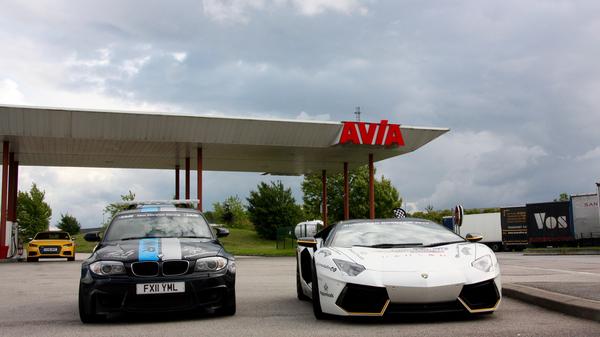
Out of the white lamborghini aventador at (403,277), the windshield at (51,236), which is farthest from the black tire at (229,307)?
the windshield at (51,236)

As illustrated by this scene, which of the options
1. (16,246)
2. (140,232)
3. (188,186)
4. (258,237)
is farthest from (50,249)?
(258,237)

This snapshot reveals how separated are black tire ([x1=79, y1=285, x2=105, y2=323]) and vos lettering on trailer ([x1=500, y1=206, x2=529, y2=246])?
40.7 metres

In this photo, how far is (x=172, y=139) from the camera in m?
30.1

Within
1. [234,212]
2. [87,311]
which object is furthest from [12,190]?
[234,212]

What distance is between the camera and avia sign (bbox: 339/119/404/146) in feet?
102

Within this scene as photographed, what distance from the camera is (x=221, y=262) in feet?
25.4

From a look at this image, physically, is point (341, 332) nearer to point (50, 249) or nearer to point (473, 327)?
point (473, 327)

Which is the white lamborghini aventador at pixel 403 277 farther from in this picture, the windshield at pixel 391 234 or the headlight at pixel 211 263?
the headlight at pixel 211 263

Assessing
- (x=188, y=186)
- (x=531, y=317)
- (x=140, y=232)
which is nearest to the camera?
(x=531, y=317)

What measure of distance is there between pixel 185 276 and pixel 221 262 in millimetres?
497

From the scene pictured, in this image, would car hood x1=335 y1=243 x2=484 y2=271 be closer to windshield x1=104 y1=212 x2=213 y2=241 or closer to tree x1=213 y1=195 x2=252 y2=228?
windshield x1=104 y1=212 x2=213 y2=241

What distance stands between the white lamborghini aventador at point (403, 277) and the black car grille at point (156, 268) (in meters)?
1.60

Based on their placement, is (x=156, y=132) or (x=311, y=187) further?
(x=311, y=187)

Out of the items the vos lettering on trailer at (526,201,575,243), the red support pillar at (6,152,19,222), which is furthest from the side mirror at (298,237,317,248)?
the vos lettering on trailer at (526,201,575,243)
